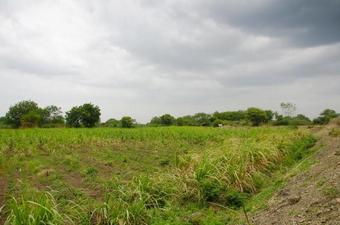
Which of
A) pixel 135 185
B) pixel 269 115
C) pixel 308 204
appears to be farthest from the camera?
pixel 269 115

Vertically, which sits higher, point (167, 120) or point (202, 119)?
point (202, 119)

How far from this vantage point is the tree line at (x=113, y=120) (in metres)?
47.6

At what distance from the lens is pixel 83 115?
47.6m

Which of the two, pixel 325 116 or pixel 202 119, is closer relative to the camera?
pixel 325 116

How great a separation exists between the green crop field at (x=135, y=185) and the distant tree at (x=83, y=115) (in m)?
33.0

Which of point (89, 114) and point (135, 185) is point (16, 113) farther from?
point (135, 185)

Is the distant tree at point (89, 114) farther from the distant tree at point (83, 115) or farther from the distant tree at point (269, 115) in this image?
the distant tree at point (269, 115)

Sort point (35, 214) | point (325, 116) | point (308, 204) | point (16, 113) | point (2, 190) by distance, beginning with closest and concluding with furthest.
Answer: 1. point (35, 214)
2. point (308, 204)
3. point (2, 190)
4. point (325, 116)
5. point (16, 113)

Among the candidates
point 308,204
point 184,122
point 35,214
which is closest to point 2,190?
point 35,214

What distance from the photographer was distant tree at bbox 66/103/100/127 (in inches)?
1875

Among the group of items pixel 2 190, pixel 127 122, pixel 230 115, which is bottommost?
pixel 2 190

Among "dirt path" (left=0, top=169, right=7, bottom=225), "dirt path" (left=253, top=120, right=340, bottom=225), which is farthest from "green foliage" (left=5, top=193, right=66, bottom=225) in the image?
"dirt path" (left=253, top=120, right=340, bottom=225)

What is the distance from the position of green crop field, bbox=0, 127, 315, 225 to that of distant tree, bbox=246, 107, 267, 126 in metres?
39.6

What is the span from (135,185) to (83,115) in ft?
136
